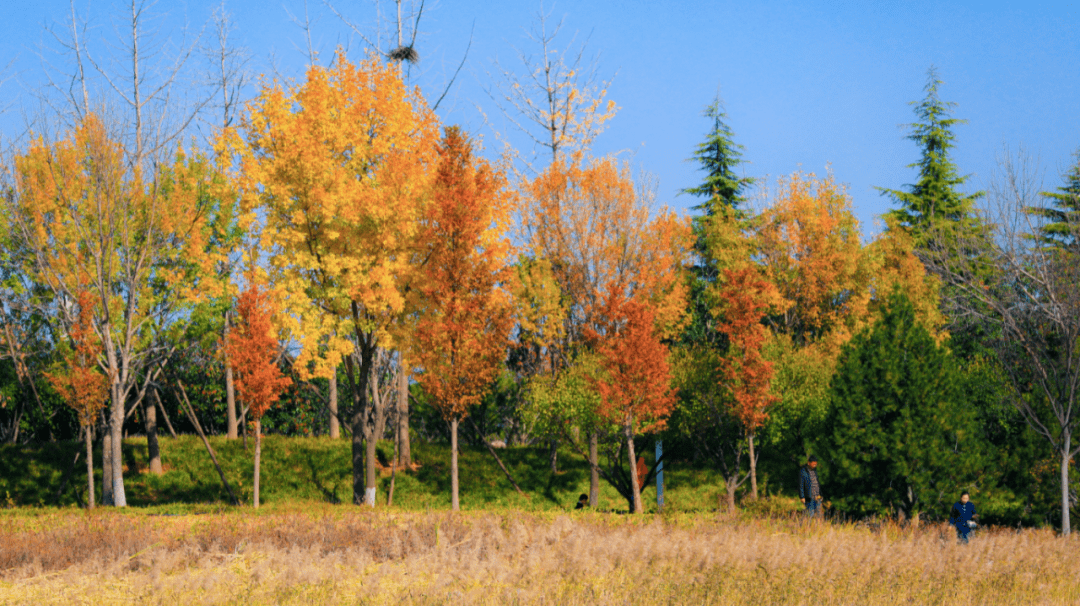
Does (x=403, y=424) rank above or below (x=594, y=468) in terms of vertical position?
above

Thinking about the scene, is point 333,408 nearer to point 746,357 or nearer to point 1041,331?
point 746,357

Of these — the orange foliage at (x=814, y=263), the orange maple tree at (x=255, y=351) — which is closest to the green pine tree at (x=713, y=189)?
the orange foliage at (x=814, y=263)

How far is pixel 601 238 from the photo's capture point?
74.5ft

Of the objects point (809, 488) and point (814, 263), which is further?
point (814, 263)

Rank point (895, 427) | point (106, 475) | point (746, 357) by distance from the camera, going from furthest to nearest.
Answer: point (746, 357) → point (106, 475) → point (895, 427)

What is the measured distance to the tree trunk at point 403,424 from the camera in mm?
22875

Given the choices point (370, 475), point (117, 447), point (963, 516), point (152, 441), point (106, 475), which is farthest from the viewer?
point (152, 441)

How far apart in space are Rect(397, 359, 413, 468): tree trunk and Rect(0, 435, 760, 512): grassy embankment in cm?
42

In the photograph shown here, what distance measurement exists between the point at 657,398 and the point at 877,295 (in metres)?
15.0

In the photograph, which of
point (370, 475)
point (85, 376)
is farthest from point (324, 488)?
point (85, 376)

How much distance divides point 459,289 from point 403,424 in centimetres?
846

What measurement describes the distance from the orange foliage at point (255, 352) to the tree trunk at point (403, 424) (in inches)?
209

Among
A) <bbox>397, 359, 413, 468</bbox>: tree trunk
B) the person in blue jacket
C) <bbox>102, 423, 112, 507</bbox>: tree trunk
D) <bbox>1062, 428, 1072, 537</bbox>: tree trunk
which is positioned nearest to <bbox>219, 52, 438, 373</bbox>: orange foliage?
<bbox>397, 359, 413, 468</bbox>: tree trunk

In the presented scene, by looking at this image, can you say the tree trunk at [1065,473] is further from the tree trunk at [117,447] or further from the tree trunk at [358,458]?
the tree trunk at [117,447]
